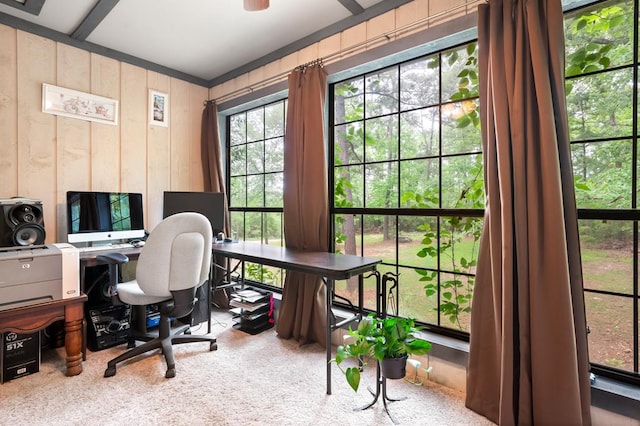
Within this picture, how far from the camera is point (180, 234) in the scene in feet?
6.61

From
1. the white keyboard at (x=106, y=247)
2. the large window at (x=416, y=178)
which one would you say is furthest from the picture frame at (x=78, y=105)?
the large window at (x=416, y=178)

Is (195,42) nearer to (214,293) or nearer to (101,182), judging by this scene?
(101,182)

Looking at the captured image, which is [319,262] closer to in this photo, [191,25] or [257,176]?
[257,176]

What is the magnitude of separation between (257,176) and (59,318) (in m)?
1.99

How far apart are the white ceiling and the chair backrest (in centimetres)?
154

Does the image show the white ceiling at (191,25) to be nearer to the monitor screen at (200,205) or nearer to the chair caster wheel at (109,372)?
the monitor screen at (200,205)

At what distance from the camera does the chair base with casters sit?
2.02m

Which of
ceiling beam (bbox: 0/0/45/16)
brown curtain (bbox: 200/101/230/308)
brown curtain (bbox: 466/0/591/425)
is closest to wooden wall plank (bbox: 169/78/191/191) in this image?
brown curtain (bbox: 200/101/230/308)

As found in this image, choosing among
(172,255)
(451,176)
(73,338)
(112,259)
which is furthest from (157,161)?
(451,176)

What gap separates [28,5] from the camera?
231 cm

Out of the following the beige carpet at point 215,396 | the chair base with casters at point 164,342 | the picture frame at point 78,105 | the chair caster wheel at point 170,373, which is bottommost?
the beige carpet at point 215,396

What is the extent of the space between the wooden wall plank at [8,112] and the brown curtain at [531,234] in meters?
3.33

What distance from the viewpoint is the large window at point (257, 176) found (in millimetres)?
3246

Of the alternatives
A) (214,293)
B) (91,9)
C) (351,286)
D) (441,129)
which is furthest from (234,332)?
(91,9)
